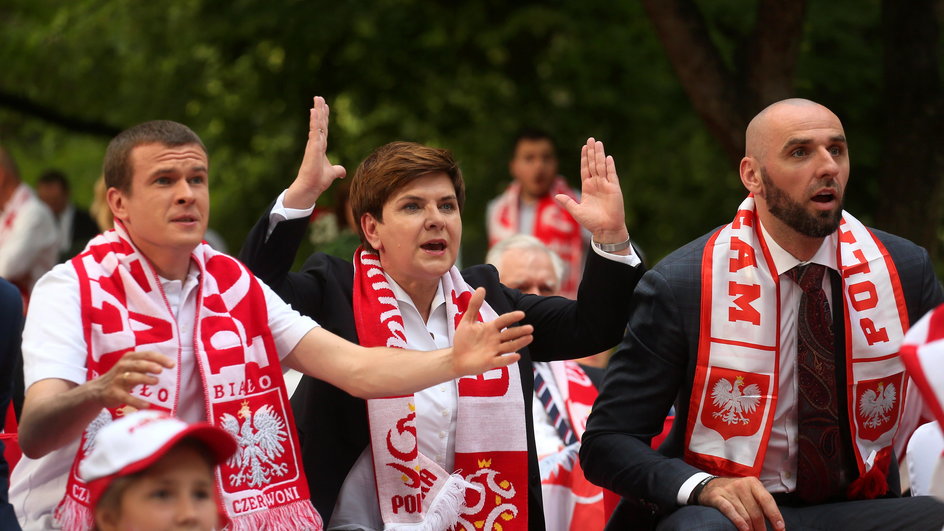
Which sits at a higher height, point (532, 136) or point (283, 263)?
point (532, 136)

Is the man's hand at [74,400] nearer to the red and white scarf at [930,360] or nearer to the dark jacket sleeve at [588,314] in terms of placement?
the dark jacket sleeve at [588,314]

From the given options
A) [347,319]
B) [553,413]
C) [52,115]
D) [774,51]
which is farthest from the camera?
[52,115]

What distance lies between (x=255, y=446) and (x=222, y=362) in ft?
0.91

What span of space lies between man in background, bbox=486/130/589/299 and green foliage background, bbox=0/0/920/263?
1.58 metres

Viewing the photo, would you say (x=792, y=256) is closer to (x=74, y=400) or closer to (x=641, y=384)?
(x=641, y=384)

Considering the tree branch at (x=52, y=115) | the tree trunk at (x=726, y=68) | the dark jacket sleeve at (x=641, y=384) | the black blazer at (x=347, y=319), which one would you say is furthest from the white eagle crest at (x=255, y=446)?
the tree branch at (x=52, y=115)

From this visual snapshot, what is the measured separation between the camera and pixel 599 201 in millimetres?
A: 4383

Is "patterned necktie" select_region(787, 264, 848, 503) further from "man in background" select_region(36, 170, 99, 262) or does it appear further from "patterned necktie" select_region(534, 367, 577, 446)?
"man in background" select_region(36, 170, 99, 262)

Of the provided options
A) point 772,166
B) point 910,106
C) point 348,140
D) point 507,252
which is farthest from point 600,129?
point 772,166

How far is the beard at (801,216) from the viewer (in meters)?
4.39

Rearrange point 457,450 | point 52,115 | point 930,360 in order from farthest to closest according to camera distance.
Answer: point 52,115 < point 457,450 < point 930,360

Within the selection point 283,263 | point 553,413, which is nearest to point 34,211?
point 553,413

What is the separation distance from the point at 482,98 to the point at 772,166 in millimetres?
6704

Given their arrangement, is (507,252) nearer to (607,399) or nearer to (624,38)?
(607,399)
